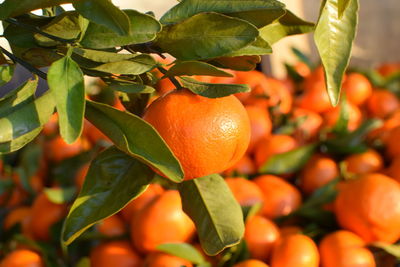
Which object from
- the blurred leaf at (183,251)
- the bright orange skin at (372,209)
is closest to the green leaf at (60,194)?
the blurred leaf at (183,251)

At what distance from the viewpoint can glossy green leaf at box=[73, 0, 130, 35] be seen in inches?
12.8

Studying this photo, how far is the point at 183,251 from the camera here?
758mm

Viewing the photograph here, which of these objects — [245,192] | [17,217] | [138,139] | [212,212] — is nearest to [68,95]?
[138,139]

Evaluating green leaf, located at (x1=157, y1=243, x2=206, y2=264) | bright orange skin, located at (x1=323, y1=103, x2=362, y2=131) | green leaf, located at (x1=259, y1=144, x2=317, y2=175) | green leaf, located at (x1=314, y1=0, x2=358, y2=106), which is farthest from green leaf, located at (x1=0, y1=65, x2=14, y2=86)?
bright orange skin, located at (x1=323, y1=103, x2=362, y2=131)

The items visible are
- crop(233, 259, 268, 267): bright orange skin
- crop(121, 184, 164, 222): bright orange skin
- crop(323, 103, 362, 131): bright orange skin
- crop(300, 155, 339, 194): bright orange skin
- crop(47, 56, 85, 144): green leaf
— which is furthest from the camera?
crop(323, 103, 362, 131): bright orange skin

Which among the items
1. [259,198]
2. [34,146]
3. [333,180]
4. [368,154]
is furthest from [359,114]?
[34,146]

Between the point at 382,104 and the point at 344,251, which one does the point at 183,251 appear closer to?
the point at 344,251

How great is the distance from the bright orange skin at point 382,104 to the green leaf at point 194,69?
2.98 ft

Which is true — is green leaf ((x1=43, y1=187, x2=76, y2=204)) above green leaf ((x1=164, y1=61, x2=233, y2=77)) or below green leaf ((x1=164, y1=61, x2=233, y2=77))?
below

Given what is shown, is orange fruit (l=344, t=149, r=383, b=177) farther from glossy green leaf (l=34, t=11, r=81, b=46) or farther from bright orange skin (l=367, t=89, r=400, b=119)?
glossy green leaf (l=34, t=11, r=81, b=46)

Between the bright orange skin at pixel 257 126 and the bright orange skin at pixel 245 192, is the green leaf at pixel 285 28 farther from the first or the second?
the bright orange skin at pixel 257 126

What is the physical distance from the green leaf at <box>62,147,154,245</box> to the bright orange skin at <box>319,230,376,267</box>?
17.7 inches

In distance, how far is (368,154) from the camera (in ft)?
3.27

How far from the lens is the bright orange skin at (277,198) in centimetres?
91
